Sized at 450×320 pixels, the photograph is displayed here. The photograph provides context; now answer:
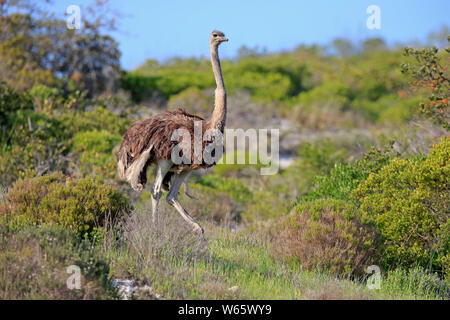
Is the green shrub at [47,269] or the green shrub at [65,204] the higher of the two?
the green shrub at [65,204]

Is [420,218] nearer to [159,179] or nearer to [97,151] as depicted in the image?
[159,179]

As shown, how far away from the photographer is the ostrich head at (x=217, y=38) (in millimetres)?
7035

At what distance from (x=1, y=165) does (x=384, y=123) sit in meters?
15.3

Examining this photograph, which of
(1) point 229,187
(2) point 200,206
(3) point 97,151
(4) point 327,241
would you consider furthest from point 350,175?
(3) point 97,151

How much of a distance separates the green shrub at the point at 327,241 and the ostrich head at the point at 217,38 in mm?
2137

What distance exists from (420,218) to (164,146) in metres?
3.07

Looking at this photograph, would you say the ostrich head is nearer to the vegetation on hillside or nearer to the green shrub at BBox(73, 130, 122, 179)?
the vegetation on hillside

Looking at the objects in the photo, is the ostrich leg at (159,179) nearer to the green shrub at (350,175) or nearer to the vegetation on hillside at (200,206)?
the vegetation on hillside at (200,206)

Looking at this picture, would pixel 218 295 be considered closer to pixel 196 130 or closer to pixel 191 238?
pixel 191 238

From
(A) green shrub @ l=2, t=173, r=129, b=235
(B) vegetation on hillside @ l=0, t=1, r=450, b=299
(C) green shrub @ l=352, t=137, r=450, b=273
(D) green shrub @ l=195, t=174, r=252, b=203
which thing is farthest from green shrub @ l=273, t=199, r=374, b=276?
(D) green shrub @ l=195, t=174, r=252, b=203

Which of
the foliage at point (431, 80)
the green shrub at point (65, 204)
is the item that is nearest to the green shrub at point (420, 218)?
the foliage at point (431, 80)

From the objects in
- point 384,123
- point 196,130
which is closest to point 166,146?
point 196,130

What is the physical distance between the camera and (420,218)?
7293 mm

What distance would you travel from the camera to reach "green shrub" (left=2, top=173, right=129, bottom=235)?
6.73 metres
